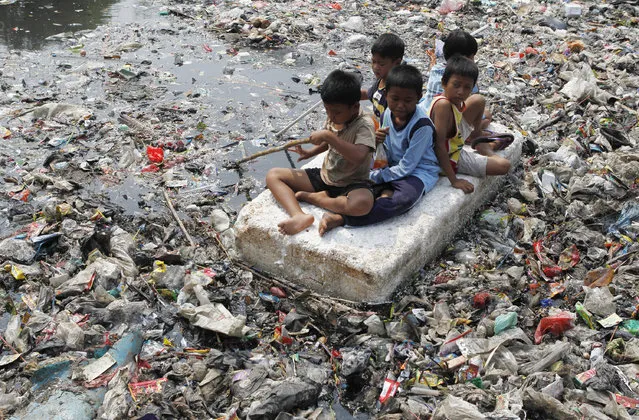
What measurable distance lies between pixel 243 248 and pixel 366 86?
3.41 meters

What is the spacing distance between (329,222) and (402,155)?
757 mm

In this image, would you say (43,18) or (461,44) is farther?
(43,18)

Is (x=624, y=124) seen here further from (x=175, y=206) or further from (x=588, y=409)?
(x=175, y=206)

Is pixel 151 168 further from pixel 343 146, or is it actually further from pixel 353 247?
pixel 353 247

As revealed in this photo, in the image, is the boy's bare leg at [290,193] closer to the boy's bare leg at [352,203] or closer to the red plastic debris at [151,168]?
the boy's bare leg at [352,203]

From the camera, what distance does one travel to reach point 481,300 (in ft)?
10.2

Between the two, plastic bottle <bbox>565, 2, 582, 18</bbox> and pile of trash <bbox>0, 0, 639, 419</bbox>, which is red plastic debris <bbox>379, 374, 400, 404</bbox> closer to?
pile of trash <bbox>0, 0, 639, 419</bbox>

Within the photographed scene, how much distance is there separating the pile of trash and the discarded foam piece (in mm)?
100

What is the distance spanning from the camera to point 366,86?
633 centimetres

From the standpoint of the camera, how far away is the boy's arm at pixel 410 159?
3471mm

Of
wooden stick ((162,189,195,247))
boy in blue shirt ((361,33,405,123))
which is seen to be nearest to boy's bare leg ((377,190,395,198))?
boy in blue shirt ((361,33,405,123))

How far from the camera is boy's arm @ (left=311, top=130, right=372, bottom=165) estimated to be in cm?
314

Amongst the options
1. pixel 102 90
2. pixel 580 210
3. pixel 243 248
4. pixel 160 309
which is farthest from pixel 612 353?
pixel 102 90

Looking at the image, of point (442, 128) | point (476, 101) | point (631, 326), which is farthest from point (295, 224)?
point (631, 326)
